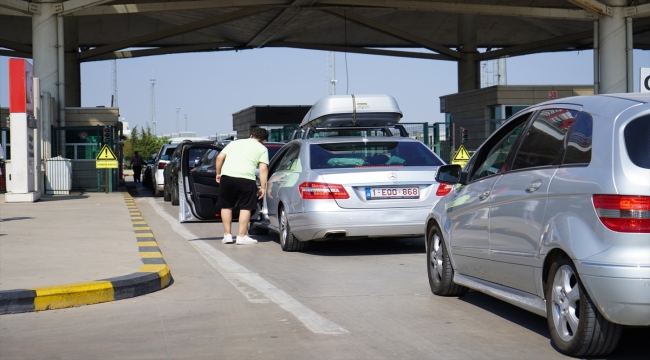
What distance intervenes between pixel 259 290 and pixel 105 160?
22.2 metres

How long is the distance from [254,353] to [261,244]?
24.5ft

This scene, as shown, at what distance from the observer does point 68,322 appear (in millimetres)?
6918

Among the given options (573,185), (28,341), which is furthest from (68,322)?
(573,185)

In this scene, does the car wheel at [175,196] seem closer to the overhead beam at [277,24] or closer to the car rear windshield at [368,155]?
the car rear windshield at [368,155]

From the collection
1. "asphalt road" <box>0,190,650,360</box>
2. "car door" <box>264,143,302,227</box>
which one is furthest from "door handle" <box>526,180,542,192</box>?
"car door" <box>264,143,302,227</box>

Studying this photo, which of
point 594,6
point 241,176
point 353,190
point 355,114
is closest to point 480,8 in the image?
point 594,6

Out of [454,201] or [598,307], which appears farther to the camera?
[454,201]

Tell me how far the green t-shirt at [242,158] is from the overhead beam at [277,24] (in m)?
25.4

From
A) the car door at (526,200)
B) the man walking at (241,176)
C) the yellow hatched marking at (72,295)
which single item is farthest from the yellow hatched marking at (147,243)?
the car door at (526,200)

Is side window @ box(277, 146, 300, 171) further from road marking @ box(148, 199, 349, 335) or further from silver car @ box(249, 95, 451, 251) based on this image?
Result: road marking @ box(148, 199, 349, 335)

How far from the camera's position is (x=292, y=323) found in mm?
6672

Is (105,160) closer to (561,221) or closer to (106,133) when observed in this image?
(106,133)

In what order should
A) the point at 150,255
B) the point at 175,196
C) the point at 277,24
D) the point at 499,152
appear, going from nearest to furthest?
the point at 499,152
the point at 150,255
the point at 175,196
the point at 277,24

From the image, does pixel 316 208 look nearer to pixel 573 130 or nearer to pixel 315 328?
pixel 315 328
